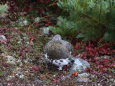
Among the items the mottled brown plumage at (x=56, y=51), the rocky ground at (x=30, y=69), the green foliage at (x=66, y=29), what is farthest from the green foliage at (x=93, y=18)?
the mottled brown plumage at (x=56, y=51)

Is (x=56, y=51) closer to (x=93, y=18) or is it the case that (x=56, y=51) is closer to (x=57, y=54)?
(x=57, y=54)

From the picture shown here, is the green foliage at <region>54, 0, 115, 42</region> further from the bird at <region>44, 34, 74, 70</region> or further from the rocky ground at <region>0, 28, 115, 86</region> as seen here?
the bird at <region>44, 34, 74, 70</region>

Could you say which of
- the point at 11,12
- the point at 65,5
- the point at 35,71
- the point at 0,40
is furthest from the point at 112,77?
the point at 11,12

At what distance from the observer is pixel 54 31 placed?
6250 mm

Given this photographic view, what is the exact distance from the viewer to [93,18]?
18.4 feet

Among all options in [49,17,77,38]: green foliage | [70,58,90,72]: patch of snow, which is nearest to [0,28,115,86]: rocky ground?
[70,58,90,72]: patch of snow

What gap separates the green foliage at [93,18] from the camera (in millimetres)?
5520

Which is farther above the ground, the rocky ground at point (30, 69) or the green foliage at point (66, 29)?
the green foliage at point (66, 29)

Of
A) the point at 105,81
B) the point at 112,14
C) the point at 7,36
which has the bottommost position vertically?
the point at 105,81

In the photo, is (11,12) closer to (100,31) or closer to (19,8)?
(19,8)

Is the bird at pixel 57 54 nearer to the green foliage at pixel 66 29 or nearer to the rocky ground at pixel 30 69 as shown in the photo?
the rocky ground at pixel 30 69

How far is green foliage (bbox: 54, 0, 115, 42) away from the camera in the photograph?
217 inches

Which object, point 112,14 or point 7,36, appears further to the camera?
point 7,36

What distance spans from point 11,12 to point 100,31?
263cm
